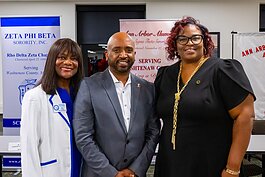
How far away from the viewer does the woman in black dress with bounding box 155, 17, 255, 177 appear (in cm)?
168

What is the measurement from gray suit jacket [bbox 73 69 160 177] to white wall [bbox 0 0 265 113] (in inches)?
177

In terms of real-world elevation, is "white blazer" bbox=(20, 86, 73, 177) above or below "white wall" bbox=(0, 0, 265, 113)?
below

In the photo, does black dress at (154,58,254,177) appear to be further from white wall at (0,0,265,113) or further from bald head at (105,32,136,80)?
white wall at (0,0,265,113)

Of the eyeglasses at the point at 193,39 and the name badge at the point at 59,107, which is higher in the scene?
the eyeglasses at the point at 193,39

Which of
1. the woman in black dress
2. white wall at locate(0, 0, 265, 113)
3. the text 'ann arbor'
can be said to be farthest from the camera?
white wall at locate(0, 0, 265, 113)

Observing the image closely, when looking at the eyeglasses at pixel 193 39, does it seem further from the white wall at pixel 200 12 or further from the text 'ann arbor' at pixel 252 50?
the white wall at pixel 200 12

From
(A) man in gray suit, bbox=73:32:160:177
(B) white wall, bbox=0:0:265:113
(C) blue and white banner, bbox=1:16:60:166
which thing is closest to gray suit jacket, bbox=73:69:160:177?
(A) man in gray suit, bbox=73:32:160:177

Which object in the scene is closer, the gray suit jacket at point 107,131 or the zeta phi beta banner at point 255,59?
the gray suit jacket at point 107,131

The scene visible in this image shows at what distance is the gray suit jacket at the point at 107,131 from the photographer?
183cm

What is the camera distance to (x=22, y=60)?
4.48m

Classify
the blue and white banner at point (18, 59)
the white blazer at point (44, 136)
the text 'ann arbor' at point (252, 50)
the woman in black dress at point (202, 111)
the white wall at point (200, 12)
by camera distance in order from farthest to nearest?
1. the white wall at point (200, 12)
2. the text 'ann arbor' at point (252, 50)
3. the blue and white banner at point (18, 59)
4. the white blazer at point (44, 136)
5. the woman in black dress at point (202, 111)

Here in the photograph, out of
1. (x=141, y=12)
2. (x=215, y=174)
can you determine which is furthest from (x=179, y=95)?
(x=141, y=12)

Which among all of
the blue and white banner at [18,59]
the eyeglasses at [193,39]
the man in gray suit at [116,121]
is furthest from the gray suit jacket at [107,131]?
the blue and white banner at [18,59]

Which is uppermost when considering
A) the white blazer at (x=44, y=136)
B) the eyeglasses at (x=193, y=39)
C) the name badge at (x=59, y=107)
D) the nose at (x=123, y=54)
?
the eyeglasses at (x=193, y=39)
